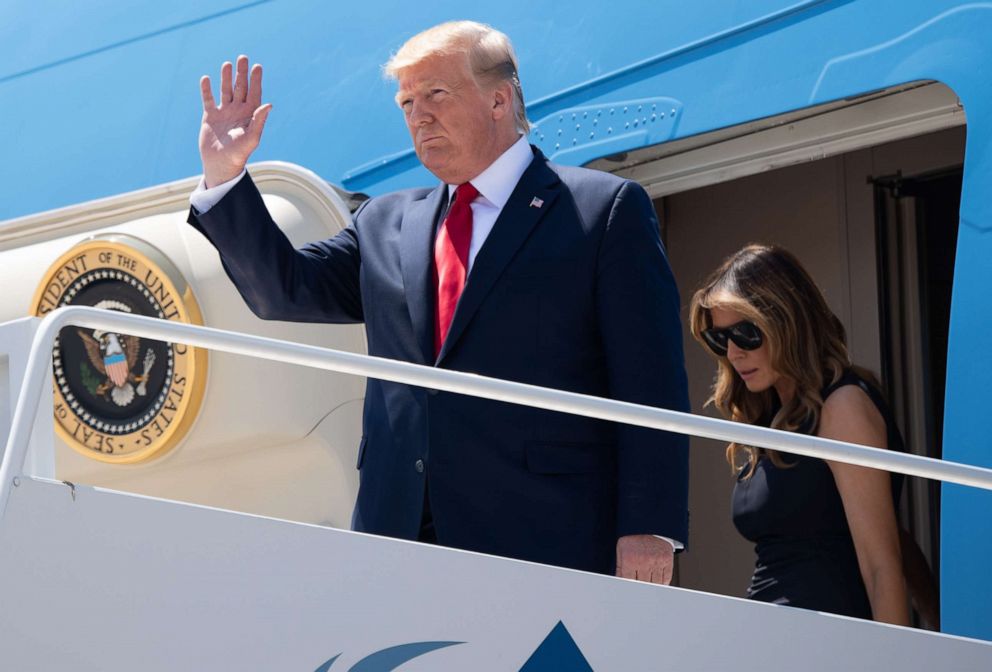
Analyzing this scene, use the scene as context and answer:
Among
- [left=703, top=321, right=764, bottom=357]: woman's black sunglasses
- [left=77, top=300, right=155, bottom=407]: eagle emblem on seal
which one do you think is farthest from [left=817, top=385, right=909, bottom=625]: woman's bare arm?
[left=77, top=300, right=155, bottom=407]: eagle emblem on seal

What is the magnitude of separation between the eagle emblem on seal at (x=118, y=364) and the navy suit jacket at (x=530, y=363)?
1064 millimetres

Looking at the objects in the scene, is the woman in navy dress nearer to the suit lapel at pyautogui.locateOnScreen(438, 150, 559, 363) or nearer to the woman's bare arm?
the woman's bare arm

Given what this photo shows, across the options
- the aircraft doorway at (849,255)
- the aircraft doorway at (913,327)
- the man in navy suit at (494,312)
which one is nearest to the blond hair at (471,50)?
the man in navy suit at (494,312)

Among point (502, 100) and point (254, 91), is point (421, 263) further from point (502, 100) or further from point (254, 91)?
point (254, 91)

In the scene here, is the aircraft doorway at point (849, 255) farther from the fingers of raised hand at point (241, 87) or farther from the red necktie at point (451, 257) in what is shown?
the fingers of raised hand at point (241, 87)

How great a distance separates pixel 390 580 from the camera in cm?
225

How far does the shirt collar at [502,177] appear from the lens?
2.86 meters

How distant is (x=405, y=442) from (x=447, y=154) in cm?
56

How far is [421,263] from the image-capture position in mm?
2820

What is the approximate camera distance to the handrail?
2.24 metres

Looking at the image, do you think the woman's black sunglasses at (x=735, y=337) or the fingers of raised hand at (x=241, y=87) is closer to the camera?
the fingers of raised hand at (x=241, y=87)

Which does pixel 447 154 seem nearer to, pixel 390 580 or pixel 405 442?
pixel 405 442

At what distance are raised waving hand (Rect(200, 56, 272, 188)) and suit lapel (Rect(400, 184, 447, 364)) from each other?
0.34m

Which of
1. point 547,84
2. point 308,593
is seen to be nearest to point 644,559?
point 308,593
